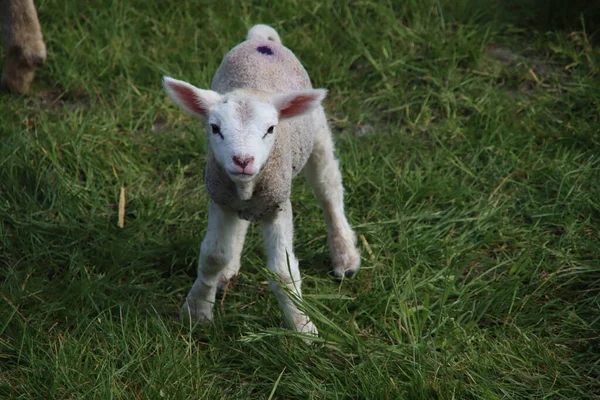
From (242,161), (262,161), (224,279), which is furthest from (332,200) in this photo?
(242,161)

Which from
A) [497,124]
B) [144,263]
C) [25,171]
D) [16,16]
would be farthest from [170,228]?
[497,124]

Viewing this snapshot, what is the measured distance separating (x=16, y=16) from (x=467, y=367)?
11.1ft

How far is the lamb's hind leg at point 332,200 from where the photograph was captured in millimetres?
3900

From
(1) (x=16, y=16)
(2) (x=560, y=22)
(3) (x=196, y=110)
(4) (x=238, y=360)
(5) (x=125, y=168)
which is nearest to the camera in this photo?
(3) (x=196, y=110)

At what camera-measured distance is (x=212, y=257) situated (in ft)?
11.3

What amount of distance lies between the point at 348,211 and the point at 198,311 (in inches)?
43.5

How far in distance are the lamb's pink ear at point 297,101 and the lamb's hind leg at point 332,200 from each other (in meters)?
0.66

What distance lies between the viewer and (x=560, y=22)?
5672mm

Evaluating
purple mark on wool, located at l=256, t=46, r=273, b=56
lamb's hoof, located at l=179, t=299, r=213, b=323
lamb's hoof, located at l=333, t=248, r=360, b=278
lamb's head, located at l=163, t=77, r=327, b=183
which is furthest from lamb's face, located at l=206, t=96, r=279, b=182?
lamb's hoof, located at l=333, t=248, r=360, b=278

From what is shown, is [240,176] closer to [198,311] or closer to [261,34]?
[198,311]

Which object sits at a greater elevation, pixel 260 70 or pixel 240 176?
pixel 260 70

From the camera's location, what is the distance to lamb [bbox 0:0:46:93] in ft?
16.1

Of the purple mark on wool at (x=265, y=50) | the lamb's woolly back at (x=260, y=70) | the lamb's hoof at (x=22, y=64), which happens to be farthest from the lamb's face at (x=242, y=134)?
the lamb's hoof at (x=22, y=64)

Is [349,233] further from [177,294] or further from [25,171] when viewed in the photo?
[25,171]
